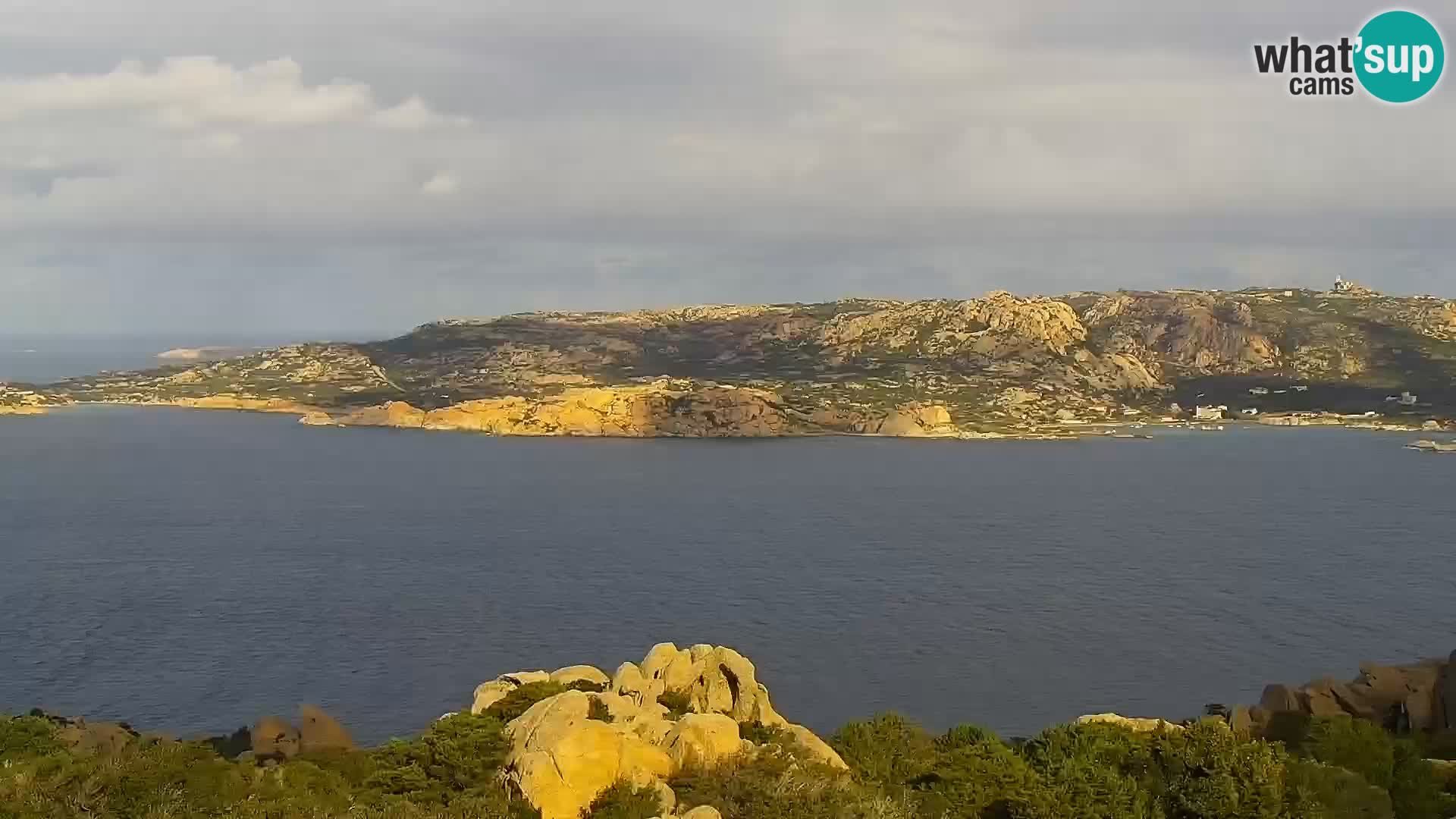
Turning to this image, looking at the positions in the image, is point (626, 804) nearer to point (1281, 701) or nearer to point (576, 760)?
point (576, 760)

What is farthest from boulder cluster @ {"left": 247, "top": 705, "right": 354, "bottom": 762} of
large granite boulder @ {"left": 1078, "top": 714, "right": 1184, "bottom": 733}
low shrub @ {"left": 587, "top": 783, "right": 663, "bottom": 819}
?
large granite boulder @ {"left": 1078, "top": 714, "right": 1184, "bottom": 733}

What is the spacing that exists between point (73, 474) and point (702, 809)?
158462mm

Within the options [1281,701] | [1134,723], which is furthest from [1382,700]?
[1134,723]

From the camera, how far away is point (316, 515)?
13250 cm

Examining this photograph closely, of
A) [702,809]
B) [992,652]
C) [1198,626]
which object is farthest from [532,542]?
[702,809]

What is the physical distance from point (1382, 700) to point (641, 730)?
1557 inches

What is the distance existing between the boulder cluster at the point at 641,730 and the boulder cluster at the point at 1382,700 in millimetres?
25281

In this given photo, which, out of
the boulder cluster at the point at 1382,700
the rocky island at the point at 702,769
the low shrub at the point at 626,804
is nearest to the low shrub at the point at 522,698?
the rocky island at the point at 702,769

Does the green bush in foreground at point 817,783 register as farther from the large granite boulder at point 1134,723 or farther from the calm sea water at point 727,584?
the calm sea water at point 727,584

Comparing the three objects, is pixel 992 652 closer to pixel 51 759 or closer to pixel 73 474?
pixel 51 759

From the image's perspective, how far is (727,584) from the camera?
3841 inches

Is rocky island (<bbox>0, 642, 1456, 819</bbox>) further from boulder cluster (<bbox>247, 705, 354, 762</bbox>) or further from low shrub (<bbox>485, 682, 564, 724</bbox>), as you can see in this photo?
boulder cluster (<bbox>247, 705, 354, 762</bbox>)

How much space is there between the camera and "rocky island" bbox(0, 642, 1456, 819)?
96.9 feet

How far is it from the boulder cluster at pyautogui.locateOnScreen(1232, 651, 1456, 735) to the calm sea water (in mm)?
10135
